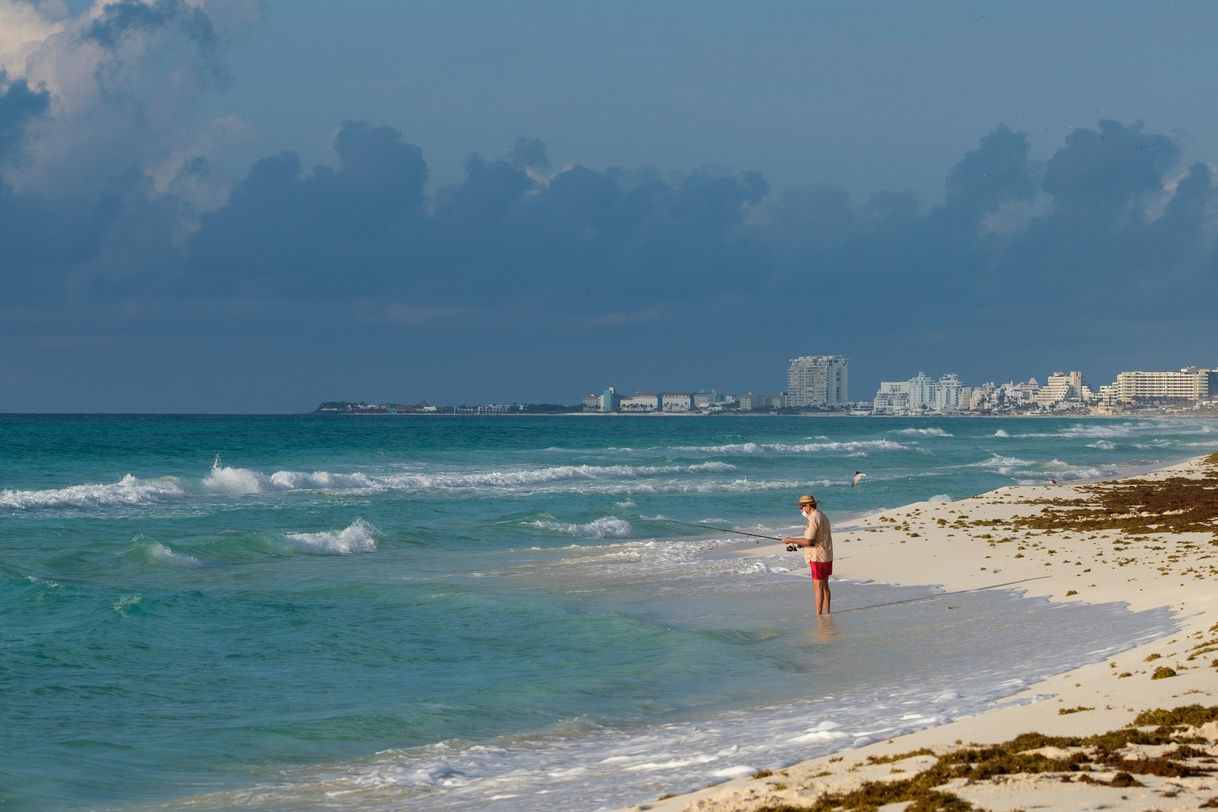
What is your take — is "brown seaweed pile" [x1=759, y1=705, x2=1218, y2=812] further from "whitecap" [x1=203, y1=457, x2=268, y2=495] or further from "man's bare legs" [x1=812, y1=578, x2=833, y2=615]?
"whitecap" [x1=203, y1=457, x2=268, y2=495]

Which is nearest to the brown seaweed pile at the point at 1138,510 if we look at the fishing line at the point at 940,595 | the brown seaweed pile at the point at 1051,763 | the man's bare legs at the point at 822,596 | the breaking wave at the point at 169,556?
the fishing line at the point at 940,595

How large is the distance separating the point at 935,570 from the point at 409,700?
423 inches

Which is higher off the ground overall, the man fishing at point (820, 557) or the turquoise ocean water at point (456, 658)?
the man fishing at point (820, 557)

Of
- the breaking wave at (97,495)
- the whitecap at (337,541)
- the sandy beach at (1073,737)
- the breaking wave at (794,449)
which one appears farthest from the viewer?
the breaking wave at (794,449)

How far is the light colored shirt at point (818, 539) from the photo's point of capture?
15305 millimetres

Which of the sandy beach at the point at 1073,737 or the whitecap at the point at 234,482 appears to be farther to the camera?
the whitecap at the point at 234,482

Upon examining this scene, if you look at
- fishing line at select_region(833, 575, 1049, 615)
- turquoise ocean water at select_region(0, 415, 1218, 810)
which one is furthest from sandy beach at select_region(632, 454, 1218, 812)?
turquoise ocean water at select_region(0, 415, 1218, 810)

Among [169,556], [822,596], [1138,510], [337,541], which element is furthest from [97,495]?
[1138,510]

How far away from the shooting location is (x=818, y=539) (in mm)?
15508

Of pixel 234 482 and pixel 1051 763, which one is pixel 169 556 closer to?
pixel 1051 763

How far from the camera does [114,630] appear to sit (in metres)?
14.2

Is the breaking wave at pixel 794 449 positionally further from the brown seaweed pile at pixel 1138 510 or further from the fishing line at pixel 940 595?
the fishing line at pixel 940 595

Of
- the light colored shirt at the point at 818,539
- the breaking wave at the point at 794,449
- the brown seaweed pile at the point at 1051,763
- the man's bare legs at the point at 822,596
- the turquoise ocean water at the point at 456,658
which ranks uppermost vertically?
the light colored shirt at the point at 818,539

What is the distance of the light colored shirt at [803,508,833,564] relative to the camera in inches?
603
